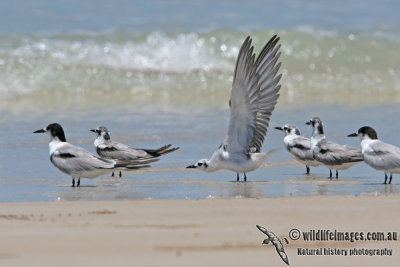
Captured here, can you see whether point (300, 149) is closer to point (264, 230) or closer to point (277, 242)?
point (264, 230)

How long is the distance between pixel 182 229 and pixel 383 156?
296cm

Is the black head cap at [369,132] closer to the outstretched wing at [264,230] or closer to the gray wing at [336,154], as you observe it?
the gray wing at [336,154]

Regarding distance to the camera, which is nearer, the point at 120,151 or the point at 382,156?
the point at 382,156

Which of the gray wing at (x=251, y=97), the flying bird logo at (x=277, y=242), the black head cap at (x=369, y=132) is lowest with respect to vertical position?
the flying bird logo at (x=277, y=242)

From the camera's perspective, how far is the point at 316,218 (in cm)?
593

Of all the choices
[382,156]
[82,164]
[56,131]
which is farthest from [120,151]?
[382,156]

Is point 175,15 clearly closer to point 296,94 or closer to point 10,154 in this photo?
point 296,94

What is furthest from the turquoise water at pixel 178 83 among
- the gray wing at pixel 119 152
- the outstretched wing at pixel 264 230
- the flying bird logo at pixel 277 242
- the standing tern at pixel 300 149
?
the flying bird logo at pixel 277 242

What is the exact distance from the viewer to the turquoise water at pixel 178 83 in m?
8.20

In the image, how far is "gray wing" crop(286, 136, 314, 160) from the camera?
9077 mm

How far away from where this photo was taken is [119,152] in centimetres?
900

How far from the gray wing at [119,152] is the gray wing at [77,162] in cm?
99

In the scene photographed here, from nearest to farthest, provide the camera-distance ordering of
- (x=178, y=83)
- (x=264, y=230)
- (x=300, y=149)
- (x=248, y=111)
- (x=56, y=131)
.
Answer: (x=264, y=230)
(x=248, y=111)
(x=56, y=131)
(x=300, y=149)
(x=178, y=83)

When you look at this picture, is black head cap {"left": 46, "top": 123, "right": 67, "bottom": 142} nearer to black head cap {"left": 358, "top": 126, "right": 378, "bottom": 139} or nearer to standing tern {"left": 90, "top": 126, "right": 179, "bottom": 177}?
standing tern {"left": 90, "top": 126, "right": 179, "bottom": 177}
